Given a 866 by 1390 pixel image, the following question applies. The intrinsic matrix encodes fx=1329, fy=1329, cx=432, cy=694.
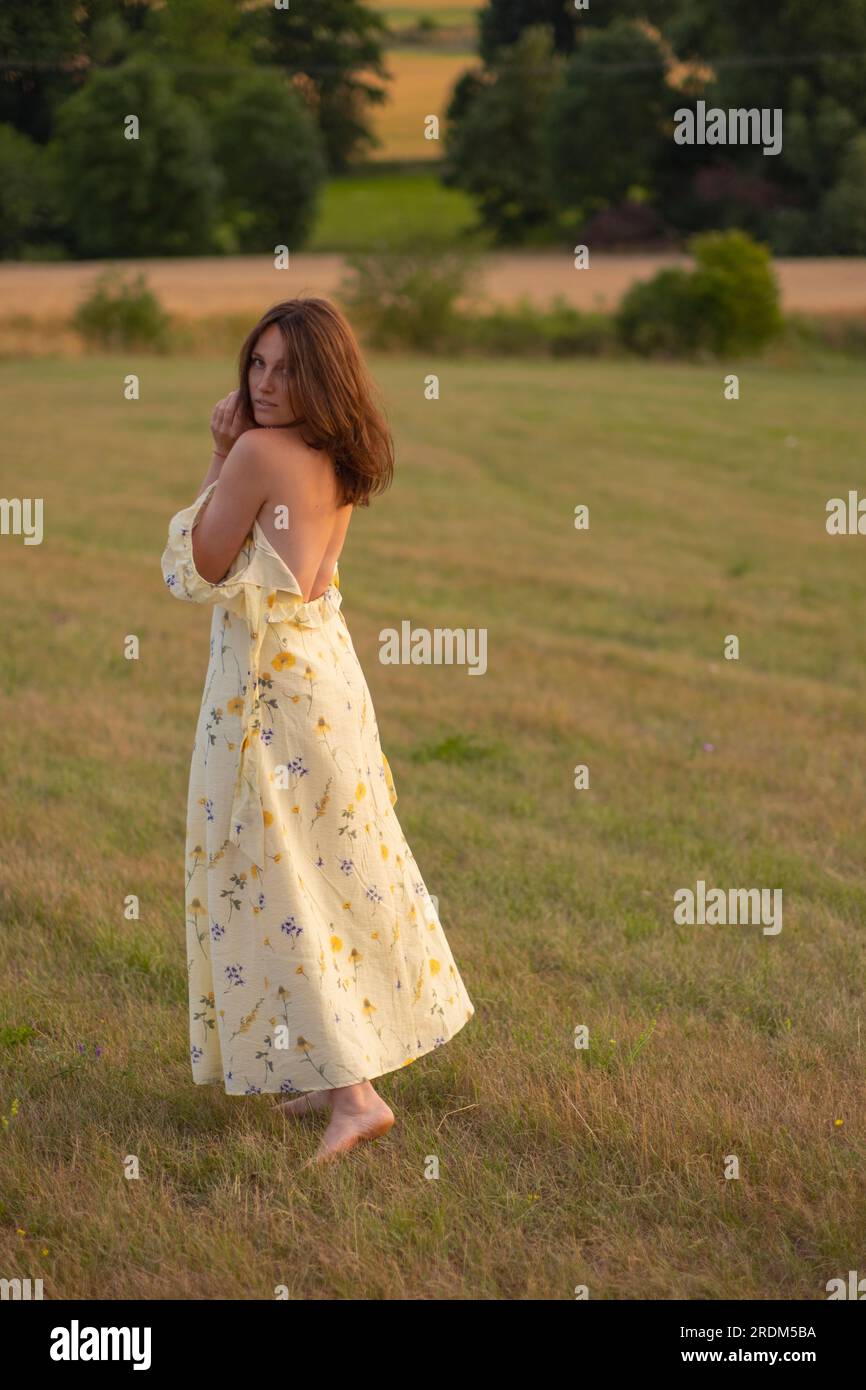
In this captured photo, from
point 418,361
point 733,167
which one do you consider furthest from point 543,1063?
point 733,167

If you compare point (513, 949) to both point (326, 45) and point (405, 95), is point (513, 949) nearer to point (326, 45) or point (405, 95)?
point (326, 45)

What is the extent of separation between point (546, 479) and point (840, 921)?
12549mm

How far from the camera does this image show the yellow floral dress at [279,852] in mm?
3227

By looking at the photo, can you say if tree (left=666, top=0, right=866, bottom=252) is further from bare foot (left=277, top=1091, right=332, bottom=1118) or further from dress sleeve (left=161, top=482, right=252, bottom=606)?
bare foot (left=277, top=1091, right=332, bottom=1118)

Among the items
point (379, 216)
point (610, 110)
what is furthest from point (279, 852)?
point (610, 110)

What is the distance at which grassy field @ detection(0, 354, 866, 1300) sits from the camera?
2975 mm

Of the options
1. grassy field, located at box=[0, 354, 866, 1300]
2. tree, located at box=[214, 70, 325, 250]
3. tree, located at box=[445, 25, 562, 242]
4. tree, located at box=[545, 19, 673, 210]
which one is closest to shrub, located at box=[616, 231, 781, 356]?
tree, located at box=[214, 70, 325, 250]

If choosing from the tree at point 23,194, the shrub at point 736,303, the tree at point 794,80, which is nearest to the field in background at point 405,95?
the tree at point 23,194

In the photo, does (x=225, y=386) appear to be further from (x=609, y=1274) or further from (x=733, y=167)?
(x=733, y=167)

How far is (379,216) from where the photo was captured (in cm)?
4050

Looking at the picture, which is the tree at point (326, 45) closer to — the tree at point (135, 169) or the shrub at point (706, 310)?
the tree at point (135, 169)

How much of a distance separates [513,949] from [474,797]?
1.72 meters

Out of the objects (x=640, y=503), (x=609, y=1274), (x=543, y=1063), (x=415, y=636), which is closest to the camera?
(x=609, y=1274)

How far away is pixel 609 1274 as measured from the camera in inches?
113
